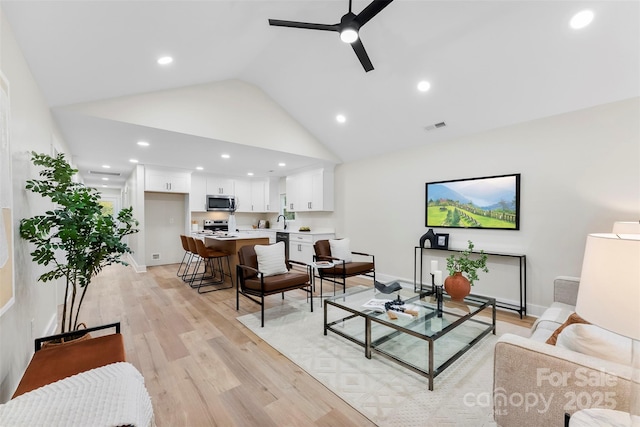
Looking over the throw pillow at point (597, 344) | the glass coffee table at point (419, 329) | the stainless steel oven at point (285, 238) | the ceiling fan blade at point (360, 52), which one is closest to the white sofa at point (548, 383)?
the throw pillow at point (597, 344)

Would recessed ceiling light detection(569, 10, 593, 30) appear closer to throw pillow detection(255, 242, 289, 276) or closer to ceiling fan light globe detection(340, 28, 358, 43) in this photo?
ceiling fan light globe detection(340, 28, 358, 43)

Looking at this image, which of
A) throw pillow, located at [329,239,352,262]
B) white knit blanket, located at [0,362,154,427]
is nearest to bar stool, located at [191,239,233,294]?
throw pillow, located at [329,239,352,262]

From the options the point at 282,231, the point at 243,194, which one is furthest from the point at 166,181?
the point at 282,231

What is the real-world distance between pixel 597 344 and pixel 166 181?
7.18m

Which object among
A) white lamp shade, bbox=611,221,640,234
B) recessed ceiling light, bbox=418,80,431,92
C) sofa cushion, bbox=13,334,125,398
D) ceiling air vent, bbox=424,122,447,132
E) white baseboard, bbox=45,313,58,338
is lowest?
white baseboard, bbox=45,313,58,338

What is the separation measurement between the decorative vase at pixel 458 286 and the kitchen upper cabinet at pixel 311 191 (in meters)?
3.71

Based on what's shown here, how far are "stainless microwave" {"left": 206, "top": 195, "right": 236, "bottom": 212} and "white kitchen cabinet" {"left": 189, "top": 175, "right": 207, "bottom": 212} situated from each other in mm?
146

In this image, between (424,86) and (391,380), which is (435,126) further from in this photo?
(391,380)

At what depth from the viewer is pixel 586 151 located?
3.10 metres

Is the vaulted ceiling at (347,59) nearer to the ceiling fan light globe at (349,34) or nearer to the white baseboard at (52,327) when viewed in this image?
the ceiling fan light globe at (349,34)

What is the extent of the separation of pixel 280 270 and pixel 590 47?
4.00 metres

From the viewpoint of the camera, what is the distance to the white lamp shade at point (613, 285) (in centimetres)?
78

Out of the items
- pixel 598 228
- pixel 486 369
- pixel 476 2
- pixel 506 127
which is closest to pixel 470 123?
pixel 506 127

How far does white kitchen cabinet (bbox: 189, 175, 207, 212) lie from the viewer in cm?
682
